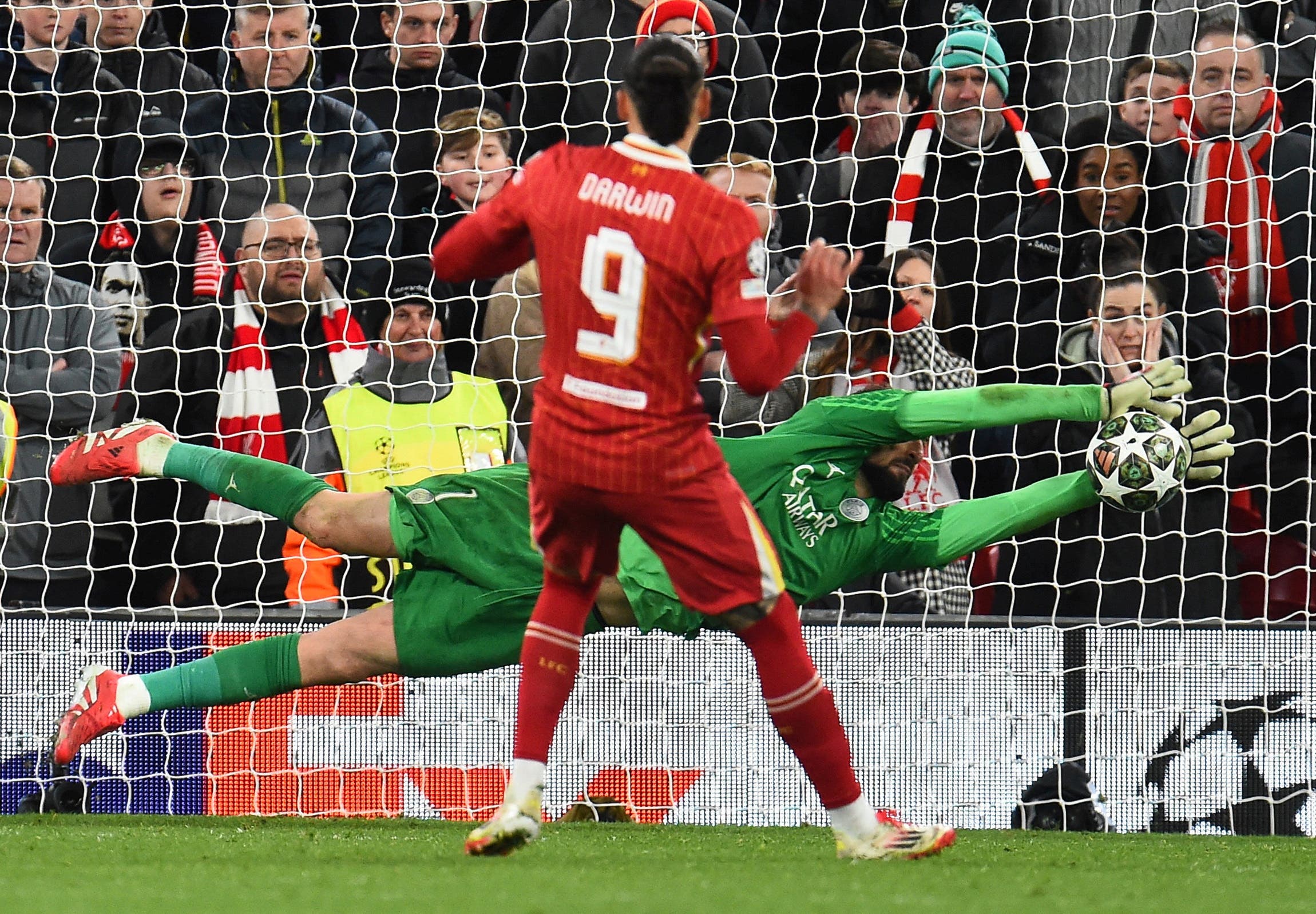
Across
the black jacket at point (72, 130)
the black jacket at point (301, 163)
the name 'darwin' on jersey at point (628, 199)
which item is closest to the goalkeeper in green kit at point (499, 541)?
the name 'darwin' on jersey at point (628, 199)

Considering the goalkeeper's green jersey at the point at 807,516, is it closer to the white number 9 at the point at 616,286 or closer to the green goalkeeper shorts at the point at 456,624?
the green goalkeeper shorts at the point at 456,624

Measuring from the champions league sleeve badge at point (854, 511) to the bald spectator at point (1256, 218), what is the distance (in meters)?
2.18

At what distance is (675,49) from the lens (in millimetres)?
3428

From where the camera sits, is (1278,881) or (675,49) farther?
(1278,881)

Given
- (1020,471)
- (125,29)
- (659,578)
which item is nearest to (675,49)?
(659,578)

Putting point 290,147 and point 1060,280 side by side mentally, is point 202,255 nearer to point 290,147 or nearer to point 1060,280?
point 290,147

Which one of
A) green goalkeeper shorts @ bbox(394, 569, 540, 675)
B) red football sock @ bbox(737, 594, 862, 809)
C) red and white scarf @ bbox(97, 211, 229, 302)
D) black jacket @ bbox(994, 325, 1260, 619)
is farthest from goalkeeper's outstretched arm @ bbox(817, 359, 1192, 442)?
red and white scarf @ bbox(97, 211, 229, 302)

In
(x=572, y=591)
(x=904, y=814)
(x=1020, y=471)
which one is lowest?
(x=904, y=814)

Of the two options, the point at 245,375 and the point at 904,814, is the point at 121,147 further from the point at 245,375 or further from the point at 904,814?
the point at 904,814

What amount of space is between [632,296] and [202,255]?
3901 mm

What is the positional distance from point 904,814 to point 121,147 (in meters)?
4.08

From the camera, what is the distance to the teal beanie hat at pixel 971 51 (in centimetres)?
668

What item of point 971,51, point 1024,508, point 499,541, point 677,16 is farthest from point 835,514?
point 971,51

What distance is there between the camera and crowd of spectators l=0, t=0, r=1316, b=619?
6.33 meters
